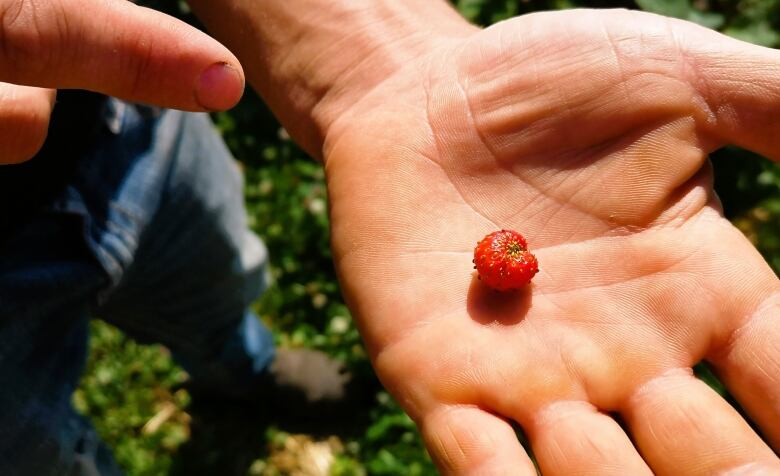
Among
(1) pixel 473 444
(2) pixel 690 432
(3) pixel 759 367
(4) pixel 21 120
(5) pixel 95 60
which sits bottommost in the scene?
(1) pixel 473 444

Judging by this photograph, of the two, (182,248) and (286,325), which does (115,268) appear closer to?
(182,248)

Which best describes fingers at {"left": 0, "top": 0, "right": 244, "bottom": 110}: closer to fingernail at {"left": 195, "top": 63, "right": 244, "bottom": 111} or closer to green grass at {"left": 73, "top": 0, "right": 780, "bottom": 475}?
fingernail at {"left": 195, "top": 63, "right": 244, "bottom": 111}

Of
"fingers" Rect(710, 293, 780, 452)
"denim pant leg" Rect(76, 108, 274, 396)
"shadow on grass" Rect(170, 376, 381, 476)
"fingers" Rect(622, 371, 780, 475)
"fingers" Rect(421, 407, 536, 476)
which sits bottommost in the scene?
"shadow on grass" Rect(170, 376, 381, 476)

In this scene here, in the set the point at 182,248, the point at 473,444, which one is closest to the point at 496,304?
the point at 473,444

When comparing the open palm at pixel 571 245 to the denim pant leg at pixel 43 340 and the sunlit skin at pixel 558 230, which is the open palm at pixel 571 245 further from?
the denim pant leg at pixel 43 340

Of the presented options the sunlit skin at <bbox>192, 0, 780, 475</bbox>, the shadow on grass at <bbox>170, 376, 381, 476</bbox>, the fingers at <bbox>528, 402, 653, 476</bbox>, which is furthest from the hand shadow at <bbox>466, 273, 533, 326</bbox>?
the shadow on grass at <bbox>170, 376, 381, 476</bbox>

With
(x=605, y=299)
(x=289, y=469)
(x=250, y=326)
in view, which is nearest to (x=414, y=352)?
(x=605, y=299)
